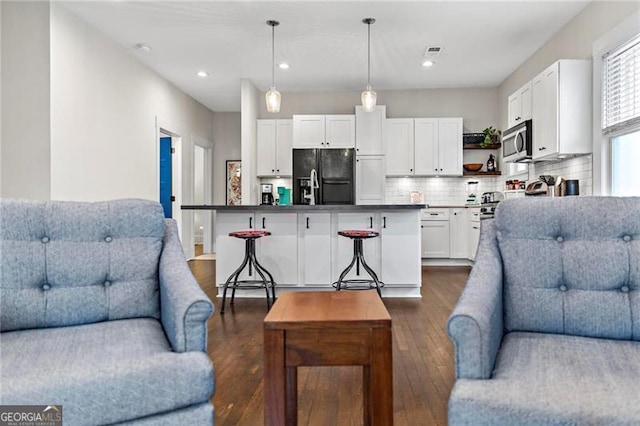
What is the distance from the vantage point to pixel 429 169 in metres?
6.75

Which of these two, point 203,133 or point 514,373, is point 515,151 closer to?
point 514,373

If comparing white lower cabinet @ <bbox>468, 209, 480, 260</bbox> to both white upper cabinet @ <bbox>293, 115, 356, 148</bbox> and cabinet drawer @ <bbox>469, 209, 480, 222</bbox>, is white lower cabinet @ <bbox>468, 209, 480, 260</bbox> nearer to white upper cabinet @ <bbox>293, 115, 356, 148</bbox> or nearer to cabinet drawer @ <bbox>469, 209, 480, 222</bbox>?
cabinet drawer @ <bbox>469, 209, 480, 222</bbox>

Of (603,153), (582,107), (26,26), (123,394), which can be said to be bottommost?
(123,394)

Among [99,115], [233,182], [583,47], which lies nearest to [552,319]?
[583,47]

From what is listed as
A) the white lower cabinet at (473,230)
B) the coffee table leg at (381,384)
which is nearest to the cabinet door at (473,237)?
the white lower cabinet at (473,230)

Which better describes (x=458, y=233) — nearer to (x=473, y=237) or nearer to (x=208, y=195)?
(x=473, y=237)

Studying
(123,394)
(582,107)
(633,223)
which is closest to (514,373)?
(633,223)

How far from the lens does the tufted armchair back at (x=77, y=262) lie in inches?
62.8

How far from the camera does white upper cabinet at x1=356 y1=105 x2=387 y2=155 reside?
668 centimetres

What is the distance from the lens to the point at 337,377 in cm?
229

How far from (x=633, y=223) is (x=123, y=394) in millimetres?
1817

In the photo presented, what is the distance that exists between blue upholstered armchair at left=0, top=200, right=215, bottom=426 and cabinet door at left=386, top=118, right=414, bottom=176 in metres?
5.24

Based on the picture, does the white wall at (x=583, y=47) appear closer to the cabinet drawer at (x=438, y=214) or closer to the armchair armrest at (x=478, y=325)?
the cabinet drawer at (x=438, y=214)

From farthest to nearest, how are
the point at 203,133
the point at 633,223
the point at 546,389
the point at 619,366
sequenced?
the point at 203,133 < the point at 633,223 < the point at 619,366 < the point at 546,389
